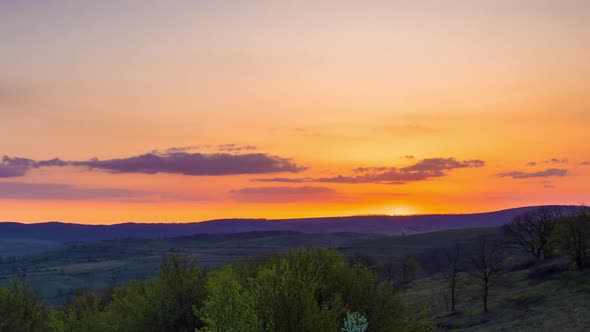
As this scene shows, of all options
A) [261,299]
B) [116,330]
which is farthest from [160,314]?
[261,299]

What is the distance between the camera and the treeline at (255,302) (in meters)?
35.8

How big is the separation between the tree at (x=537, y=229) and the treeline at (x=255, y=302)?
7962 centimetres

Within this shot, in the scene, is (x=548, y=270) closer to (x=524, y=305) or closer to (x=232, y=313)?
(x=524, y=305)

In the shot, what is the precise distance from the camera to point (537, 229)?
427ft

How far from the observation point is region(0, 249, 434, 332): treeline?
3575 centimetres

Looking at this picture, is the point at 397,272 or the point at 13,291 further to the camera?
the point at 397,272

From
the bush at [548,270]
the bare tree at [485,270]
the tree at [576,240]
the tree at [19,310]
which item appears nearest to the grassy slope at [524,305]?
the bare tree at [485,270]

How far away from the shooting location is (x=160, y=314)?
4841cm

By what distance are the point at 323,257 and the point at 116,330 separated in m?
19.6

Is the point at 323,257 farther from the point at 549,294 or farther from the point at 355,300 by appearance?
the point at 549,294

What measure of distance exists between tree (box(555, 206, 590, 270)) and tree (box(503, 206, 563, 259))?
787 cm

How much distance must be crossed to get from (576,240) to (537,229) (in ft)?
96.4

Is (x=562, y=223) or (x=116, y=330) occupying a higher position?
(x=562, y=223)

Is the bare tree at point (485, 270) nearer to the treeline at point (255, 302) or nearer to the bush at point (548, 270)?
the bush at point (548, 270)
